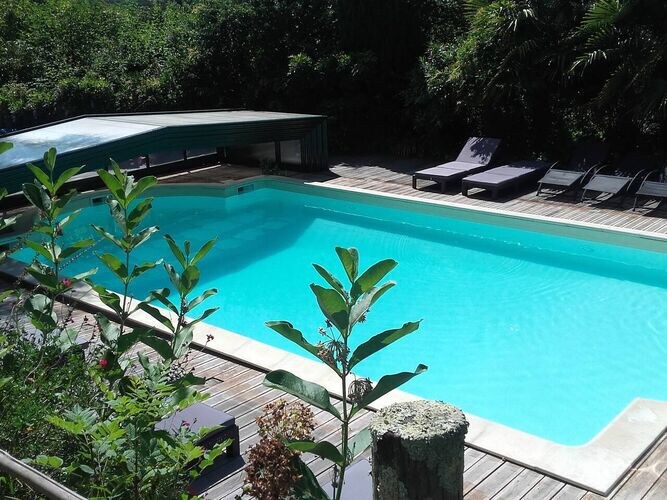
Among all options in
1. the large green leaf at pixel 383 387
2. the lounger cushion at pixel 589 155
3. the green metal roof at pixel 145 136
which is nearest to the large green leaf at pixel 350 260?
the large green leaf at pixel 383 387

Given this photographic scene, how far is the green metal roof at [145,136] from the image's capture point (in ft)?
32.8

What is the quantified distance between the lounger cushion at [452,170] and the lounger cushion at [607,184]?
220 cm

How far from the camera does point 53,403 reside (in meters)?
3.12

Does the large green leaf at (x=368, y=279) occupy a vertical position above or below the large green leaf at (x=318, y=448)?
above

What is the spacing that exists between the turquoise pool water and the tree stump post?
155 inches

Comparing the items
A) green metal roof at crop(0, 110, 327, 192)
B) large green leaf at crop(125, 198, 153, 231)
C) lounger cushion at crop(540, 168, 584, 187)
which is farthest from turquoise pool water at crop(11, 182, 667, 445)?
large green leaf at crop(125, 198, 153, 231)

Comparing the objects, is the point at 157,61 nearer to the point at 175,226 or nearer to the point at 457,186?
the point at 175,226

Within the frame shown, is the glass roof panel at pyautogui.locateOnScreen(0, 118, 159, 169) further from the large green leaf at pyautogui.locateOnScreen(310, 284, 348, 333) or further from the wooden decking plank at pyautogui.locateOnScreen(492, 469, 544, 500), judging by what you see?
the large green leaf at pyautogui.locateOnScreen(310, 284, 348, 333)

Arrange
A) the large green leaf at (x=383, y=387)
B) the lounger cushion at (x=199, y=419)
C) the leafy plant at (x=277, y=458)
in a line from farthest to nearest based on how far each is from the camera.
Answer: the lounger cushion at (x=199, y=419), the leafy plant at (x=277, y=458), the large green leaf at (x=383, y=387)

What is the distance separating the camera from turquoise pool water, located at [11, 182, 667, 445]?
6.67m

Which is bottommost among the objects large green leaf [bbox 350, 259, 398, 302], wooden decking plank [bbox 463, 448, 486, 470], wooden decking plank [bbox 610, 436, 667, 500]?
wooden decking plank [bbox 463, 448, 486, 470]

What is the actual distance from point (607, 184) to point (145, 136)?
7629 mm

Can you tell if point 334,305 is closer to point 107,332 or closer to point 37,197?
point 107,332

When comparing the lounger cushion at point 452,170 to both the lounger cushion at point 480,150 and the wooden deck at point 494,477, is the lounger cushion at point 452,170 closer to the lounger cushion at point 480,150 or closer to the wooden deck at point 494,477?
the lounger cushion at point 480,150
